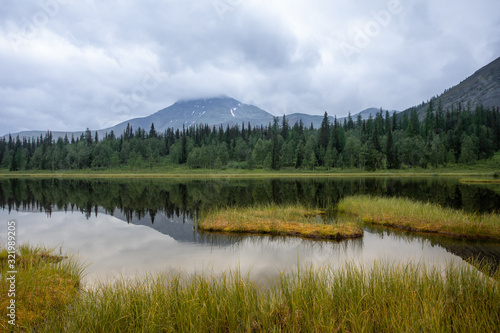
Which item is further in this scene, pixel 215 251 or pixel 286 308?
pixel 215 251

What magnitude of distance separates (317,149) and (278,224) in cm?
11732

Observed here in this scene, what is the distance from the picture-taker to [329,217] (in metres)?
25.0

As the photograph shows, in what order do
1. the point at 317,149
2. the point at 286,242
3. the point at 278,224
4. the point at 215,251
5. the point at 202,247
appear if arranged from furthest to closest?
the point at 317,149
the point at 278,224
the point at 286,242
the point at 202,247
the point at 215,251

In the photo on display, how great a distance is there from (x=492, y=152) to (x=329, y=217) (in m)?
143

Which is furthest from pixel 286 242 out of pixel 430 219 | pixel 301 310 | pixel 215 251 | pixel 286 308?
pixel 430 219

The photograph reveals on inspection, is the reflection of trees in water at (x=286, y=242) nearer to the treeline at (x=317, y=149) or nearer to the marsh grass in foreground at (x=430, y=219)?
the marsh grass in foreground at (x=430, y=219)

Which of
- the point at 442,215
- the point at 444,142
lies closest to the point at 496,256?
the point at 442,215

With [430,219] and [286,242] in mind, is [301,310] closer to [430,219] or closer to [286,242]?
[286,242]

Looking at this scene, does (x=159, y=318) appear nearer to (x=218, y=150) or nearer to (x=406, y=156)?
(x=406, y=156)

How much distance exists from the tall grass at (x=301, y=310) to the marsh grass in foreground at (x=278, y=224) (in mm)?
10736

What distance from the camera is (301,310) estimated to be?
6.91 meters

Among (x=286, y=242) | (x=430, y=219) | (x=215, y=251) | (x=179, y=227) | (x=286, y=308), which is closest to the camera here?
(x=286, y=308)

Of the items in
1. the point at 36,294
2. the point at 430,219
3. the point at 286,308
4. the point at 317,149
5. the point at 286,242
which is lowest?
the point at 286,242

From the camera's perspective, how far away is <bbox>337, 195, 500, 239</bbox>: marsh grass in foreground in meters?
18.5
